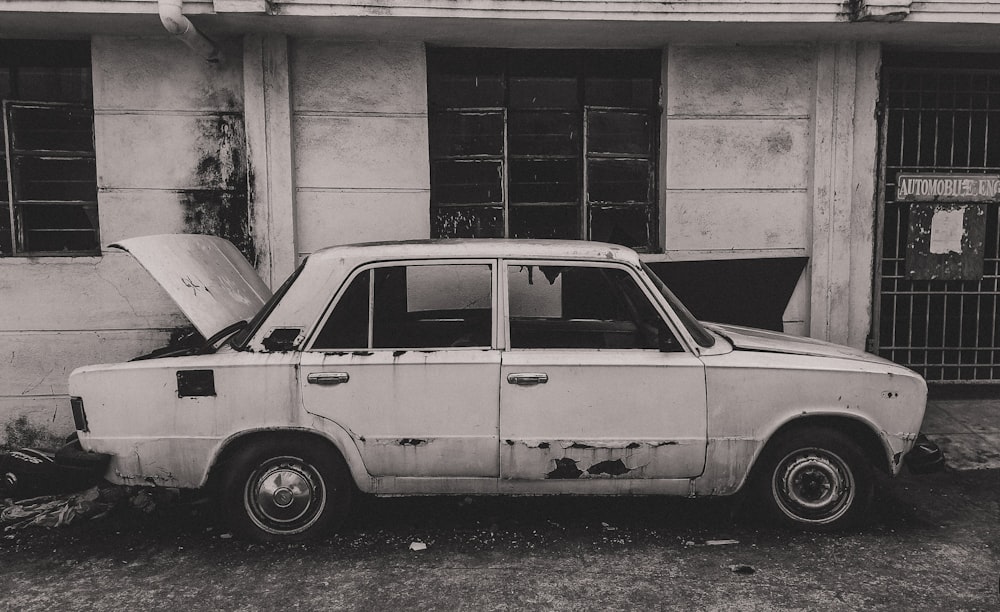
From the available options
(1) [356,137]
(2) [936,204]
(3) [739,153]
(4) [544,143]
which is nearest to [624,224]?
(4) [544,143]

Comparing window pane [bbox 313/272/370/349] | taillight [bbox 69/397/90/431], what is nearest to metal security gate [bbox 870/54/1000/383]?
window pane [bbox 313/272/370/349]

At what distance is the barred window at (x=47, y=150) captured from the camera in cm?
634

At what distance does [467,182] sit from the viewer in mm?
6844

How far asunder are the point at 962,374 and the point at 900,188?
5.95ft

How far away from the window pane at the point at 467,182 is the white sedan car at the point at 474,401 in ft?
8.88

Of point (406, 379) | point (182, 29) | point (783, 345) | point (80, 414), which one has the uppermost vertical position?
point (182, 29)

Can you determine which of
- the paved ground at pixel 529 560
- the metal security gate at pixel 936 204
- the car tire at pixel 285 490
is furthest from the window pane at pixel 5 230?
the metal security gate at pixel 936 204

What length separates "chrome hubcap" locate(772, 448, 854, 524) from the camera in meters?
4.16

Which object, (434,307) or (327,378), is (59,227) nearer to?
(327,378)

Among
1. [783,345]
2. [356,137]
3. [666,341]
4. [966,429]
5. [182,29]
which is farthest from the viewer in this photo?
[356,137]

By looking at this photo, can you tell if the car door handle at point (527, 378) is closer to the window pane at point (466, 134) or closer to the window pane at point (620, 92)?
the window pane at point (466, 134)

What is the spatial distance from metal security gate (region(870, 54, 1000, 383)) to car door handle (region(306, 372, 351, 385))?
196 inches

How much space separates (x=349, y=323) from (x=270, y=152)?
9.33ft

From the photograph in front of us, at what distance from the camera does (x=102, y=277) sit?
6.34 meters
